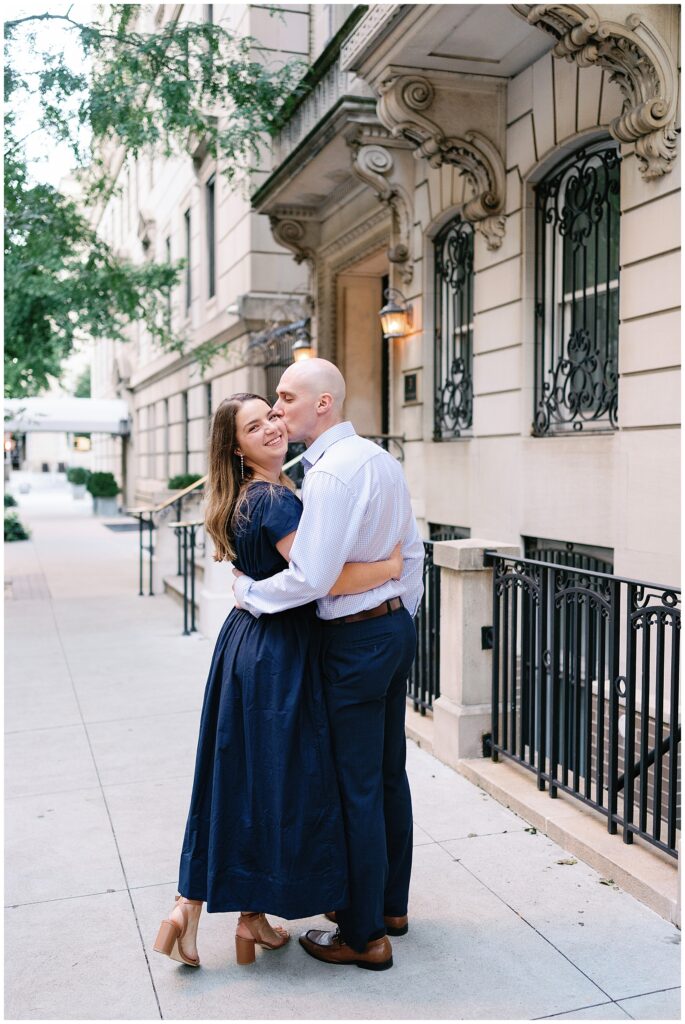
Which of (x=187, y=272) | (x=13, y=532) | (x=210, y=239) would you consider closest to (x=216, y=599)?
(x=210, y=239)

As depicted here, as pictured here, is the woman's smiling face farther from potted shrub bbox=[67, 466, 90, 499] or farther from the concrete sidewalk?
potted shrub bbox=[67, 466, 90, 499]

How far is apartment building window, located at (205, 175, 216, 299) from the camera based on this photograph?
2089 centimetres

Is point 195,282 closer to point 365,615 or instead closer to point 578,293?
point 578,293

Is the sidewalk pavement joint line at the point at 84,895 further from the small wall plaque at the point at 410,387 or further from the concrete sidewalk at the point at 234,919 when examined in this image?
the small wall plaque at the point at 410,387

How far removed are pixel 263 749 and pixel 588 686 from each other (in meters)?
1.85

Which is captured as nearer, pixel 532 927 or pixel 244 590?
pixel 244 590

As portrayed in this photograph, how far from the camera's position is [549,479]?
8.12 m

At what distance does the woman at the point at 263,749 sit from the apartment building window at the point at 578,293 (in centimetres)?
491

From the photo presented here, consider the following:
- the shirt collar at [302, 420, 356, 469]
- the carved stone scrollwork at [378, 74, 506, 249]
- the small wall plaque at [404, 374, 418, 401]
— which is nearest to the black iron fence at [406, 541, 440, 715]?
the shirt collar at [302, 420, 356, 469]

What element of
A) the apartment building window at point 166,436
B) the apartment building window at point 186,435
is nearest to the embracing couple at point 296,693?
the apartment building window at point 186,435

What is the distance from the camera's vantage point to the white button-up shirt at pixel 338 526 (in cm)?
297

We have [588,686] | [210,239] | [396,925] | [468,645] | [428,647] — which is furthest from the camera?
[210,239]

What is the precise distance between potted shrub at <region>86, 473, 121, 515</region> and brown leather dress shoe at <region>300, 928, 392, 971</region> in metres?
30.1

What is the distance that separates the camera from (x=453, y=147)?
8.62m
